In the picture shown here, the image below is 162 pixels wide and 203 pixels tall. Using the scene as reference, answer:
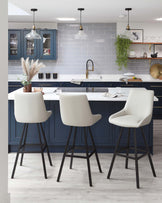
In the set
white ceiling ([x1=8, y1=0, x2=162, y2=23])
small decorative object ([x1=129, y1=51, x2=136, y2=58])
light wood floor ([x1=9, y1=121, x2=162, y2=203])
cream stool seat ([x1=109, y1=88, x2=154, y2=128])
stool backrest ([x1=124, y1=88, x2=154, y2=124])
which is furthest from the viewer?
small decorative object ([x1=129, y1=51, x2=136, y2=58])

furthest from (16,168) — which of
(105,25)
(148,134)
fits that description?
(105,25)

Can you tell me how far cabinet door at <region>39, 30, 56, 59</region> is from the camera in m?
8.41

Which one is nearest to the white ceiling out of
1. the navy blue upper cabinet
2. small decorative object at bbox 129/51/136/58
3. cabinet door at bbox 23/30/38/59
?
the navy blue upper cabinet

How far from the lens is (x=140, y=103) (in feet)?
14.8

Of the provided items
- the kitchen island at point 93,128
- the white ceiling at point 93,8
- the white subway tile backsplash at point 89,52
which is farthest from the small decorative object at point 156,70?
the kitchen island at point 93,128

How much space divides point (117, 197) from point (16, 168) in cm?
155

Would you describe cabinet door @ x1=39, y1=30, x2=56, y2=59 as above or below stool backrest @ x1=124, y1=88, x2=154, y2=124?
above

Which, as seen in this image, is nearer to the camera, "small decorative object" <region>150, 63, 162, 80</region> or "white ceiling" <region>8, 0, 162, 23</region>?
"white ceiling" <region>8, 0, 162, 23</region>

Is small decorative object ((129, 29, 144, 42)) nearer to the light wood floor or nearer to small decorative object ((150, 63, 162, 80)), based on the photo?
small decorative object ((150, 63, 162, 80))

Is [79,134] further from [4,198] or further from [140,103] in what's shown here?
[4,198]

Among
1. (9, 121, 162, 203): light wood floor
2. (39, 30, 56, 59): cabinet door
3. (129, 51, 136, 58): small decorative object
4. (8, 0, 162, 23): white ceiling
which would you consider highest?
(8, 0, 162, 23): white ceiling

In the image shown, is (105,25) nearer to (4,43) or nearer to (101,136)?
(101,136)

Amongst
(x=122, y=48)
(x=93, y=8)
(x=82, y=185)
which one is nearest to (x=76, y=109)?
(x=82, y=185)

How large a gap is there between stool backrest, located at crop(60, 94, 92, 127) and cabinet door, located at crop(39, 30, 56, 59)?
448 centimetres
